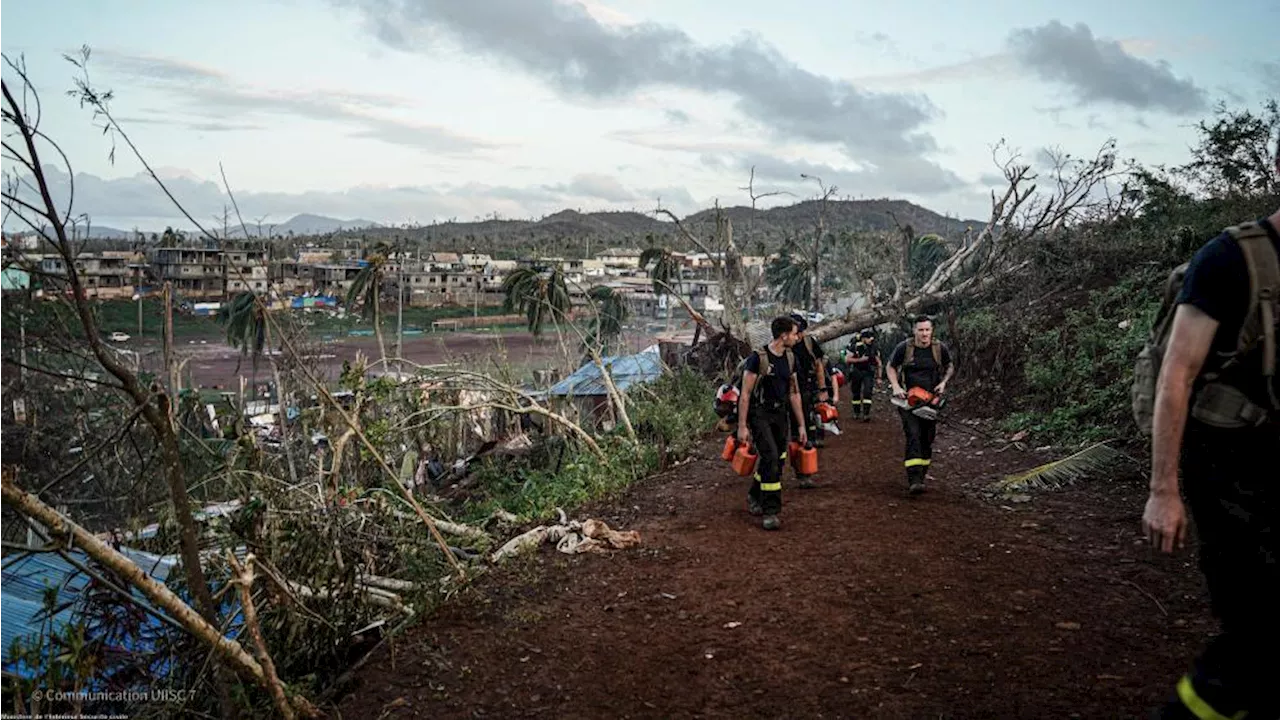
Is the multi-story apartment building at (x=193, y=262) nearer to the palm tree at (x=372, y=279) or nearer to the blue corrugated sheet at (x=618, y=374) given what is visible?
the blue corrugated sheet at (x=618, y=374)

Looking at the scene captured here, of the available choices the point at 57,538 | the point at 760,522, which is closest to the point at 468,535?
the point at 760,522

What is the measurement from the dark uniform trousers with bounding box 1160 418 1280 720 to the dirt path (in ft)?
5.39

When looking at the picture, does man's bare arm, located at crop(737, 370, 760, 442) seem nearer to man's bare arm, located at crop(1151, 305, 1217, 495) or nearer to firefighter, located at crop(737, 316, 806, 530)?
firefighter, located at crop(737, 316, 806, 530)

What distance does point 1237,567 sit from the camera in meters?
2.35

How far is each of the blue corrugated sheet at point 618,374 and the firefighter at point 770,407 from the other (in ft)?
31.1

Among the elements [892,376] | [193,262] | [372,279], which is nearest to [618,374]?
[193,262]

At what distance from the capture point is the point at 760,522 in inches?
297

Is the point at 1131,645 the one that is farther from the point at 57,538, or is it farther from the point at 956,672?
the point at 57,538

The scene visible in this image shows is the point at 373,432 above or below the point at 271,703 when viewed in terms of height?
above

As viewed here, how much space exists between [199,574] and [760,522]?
4.74 m

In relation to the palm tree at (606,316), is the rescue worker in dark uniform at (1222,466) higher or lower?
higher

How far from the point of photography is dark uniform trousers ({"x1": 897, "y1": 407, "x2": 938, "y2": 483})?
8.08 meters

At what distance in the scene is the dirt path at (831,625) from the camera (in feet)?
13.8

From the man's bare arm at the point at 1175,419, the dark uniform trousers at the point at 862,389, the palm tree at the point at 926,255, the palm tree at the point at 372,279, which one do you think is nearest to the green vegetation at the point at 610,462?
the dark uniform trousers at the point at 862,389
